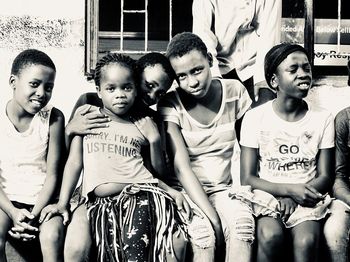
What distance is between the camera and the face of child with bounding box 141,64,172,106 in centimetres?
395

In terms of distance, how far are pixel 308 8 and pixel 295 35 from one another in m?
0.22

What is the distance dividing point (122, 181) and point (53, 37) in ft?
5.64

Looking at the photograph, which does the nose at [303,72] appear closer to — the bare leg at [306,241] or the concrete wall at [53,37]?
the bare leg at [306,241]

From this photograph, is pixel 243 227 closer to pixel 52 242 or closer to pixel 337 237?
pixel 337 237

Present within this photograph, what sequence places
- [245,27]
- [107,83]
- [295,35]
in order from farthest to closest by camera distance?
[295,35] < [245,27] < [107,83]

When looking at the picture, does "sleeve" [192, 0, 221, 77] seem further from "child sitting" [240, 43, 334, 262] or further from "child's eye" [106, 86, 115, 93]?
"child's eye" [106, 86, 115, 93]

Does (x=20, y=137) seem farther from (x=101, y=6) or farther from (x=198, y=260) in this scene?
(x=101, y=6)

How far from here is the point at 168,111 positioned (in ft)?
13.2

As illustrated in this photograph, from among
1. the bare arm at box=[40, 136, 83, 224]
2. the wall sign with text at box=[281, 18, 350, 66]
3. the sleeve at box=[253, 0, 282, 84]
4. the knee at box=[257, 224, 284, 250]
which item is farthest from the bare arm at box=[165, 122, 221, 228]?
the wall sign with text at box=[281, 18, 350, 66]

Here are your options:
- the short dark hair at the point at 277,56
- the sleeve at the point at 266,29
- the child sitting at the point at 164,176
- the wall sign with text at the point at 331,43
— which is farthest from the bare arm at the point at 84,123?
the wall sign with text at the point at 331,43

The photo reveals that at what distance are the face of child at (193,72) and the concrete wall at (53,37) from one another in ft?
4.39

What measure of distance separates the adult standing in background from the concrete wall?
2.90 feet

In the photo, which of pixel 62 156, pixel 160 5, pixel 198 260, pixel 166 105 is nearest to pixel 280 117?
Result: pixel 166 105

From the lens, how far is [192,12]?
512cm
